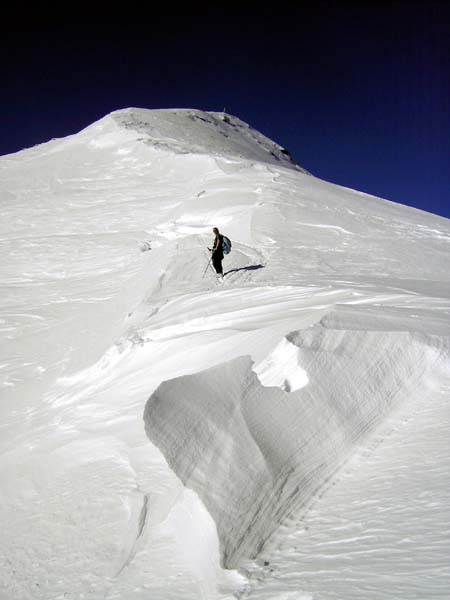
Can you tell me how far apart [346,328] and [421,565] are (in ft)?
7.70

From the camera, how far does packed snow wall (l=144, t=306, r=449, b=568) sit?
8.96ft

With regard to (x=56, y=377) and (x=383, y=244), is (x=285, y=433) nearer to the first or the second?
(x=56, y=377)

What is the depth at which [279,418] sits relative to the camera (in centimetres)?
324

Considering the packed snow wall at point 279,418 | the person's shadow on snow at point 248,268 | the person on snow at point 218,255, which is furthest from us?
the person's shadow on snow at point 248,268

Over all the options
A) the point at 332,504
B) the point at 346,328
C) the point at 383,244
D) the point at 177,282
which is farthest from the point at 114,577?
the point at 383,244

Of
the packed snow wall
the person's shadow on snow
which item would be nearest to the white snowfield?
the packed snow wall

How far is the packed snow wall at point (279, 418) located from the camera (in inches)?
107

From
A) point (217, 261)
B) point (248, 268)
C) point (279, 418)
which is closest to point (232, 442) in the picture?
point (279, 418)

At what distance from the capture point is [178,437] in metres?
3.07

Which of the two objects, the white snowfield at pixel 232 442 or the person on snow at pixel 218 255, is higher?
the person on snow at pixel 218 255

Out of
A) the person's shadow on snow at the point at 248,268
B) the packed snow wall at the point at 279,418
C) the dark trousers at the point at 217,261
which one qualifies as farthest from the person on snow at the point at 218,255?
the packed snow wall at the point at 279,418

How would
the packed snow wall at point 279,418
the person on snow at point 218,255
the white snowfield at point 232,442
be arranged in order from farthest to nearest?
1. the person on snow at point 218,255
2. the packed snow wall at point 279,418
3. the white snowfield at point 232,442

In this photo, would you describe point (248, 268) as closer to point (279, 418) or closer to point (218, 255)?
point (218, 255)

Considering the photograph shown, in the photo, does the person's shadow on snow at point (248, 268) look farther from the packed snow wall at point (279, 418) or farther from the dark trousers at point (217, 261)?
the packed snow wall at point (279, 418)
